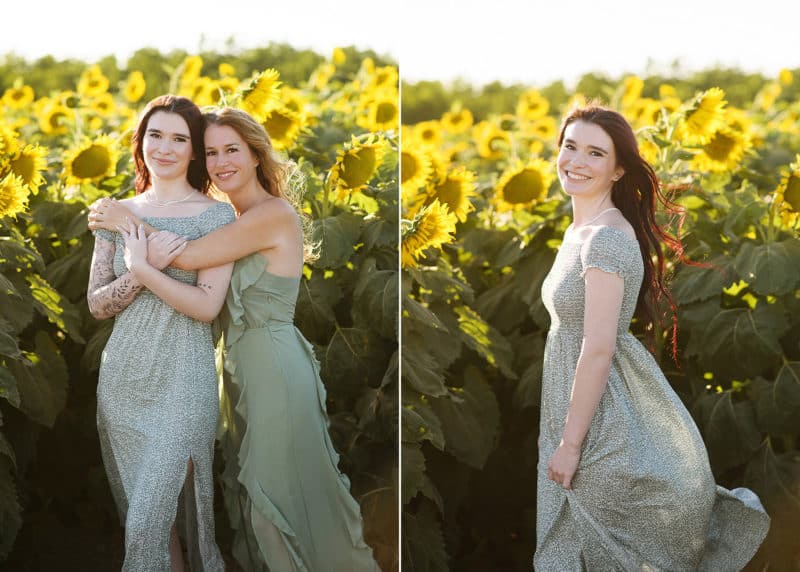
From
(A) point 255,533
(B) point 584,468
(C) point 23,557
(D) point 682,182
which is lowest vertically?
(C) point 23,557

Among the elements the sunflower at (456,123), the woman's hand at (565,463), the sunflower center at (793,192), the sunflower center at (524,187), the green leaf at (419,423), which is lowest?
the green leaf at (419,423)

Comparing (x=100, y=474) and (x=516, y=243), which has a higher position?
(x=516, y=243)

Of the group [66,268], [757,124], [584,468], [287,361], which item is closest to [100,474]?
[66,268]

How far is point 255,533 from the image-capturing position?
3016mm

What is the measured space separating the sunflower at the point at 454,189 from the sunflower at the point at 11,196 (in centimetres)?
127

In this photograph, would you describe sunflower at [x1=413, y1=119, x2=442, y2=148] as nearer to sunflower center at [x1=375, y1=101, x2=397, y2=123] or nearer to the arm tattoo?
sunflower center at [x1=375, y1=101, x2=397, y2=123]

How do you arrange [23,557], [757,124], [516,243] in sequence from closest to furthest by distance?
1. [23,557]
2. [516,243]
3. [757,124]

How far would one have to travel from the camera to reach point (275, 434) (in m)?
2.98

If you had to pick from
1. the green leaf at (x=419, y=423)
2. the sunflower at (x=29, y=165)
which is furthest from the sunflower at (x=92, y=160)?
the green leaf at (x=419, y=423)

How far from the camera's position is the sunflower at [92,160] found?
11.6 feet

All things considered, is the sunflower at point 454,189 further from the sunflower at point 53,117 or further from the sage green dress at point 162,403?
the sunflower at point 53,117

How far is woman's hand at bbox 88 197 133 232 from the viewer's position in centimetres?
288

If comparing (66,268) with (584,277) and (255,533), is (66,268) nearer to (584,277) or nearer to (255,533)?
(255,533)

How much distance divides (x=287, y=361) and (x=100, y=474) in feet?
2.99
